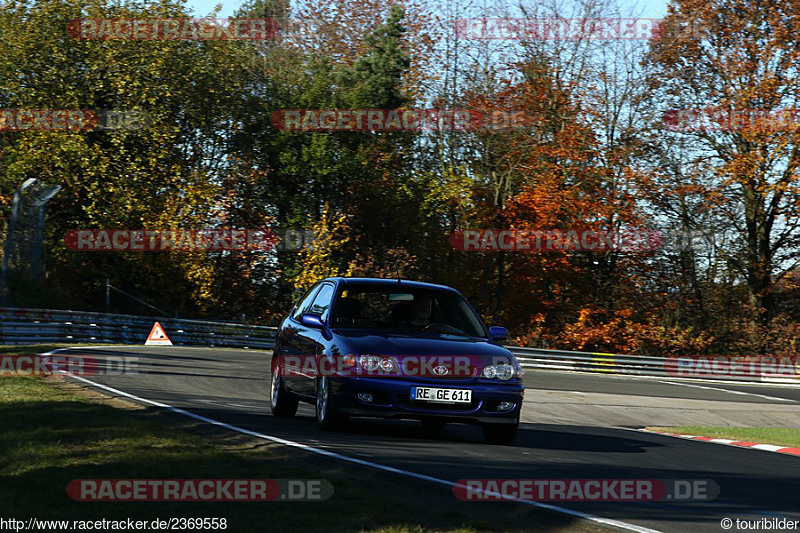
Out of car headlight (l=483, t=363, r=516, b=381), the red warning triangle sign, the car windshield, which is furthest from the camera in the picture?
the red warning triangle sign

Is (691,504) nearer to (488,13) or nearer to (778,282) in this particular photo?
(778,282)

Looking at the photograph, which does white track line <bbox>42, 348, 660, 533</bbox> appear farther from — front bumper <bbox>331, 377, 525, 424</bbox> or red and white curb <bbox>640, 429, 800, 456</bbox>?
red and white curb <bbox>640, 429, 800, 456</bbox>

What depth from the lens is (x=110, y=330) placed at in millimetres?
36844

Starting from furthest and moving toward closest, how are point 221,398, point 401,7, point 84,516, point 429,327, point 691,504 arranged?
point 401,7 < point 221,398 < point 429,327 < point 691,504 < point 84,516

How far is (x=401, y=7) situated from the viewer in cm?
4966

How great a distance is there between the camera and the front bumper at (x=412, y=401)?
10.2m

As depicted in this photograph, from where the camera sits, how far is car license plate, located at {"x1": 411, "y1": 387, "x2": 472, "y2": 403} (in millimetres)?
10195

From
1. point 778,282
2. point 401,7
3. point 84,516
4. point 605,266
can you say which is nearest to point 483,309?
point 605,266

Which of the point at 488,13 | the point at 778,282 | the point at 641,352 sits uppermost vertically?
the point at 488,13

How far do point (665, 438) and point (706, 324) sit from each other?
28.9 metres

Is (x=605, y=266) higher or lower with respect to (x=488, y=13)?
lower
